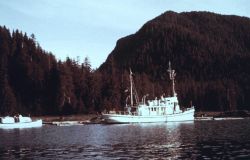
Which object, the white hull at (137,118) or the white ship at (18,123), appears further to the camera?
the white hull at (137,118)

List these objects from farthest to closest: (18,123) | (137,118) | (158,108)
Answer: (158,108), (18,123), (137,118)

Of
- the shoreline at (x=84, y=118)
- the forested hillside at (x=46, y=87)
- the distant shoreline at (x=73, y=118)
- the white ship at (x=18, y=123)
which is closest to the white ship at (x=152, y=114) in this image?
the shoreline at (x=84, y=118)

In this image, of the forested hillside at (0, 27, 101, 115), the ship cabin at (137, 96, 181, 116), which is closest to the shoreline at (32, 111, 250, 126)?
the forested hillside at (0, 27, 101, 115)

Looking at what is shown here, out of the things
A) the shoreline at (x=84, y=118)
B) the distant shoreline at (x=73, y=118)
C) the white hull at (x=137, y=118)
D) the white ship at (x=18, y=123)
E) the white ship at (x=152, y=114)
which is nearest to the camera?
the white ship at (x=18, y=123)

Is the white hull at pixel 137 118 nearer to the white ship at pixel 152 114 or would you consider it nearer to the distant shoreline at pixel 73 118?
the white ship at pixel 152 114

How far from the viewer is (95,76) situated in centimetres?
17938

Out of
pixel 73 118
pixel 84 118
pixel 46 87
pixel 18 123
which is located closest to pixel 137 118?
pixel 84 118

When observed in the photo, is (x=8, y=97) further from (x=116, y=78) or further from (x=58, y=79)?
(x=116, y=78)

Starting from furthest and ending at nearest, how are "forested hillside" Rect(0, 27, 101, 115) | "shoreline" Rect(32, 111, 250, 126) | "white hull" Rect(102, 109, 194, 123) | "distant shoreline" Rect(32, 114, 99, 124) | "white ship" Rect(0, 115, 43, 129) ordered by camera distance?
"forested hillside" Rect(0, 27, 101, 115)
"distant shoreline" Rect(32, 114, 99, 124)
"shoreline" Rect(32, 111, 250, 126)
"white hull" Rect(102, 109, 194, 123)
"white ship" Rect(0, 115, 43, 129)

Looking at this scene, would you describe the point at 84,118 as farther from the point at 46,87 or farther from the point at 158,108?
the point at 46,87

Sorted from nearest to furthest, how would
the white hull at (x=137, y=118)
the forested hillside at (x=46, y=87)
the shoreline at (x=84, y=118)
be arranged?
1. the white hull at (x=137, y=118)
2. the shoreline at (x=84, y=118)
3. the forested hillside at (x=46, y=87)

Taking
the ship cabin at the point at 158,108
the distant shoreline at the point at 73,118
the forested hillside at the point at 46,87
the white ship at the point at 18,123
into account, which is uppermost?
the forested hillside at the point at 46,87

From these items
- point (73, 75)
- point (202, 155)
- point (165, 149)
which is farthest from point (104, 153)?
point (73, 75)

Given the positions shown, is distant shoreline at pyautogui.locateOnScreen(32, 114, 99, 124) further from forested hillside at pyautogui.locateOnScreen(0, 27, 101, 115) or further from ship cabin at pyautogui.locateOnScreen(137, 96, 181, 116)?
ship cabin at pyautogui.locateOnScreen(137, 96, 181, 116)
